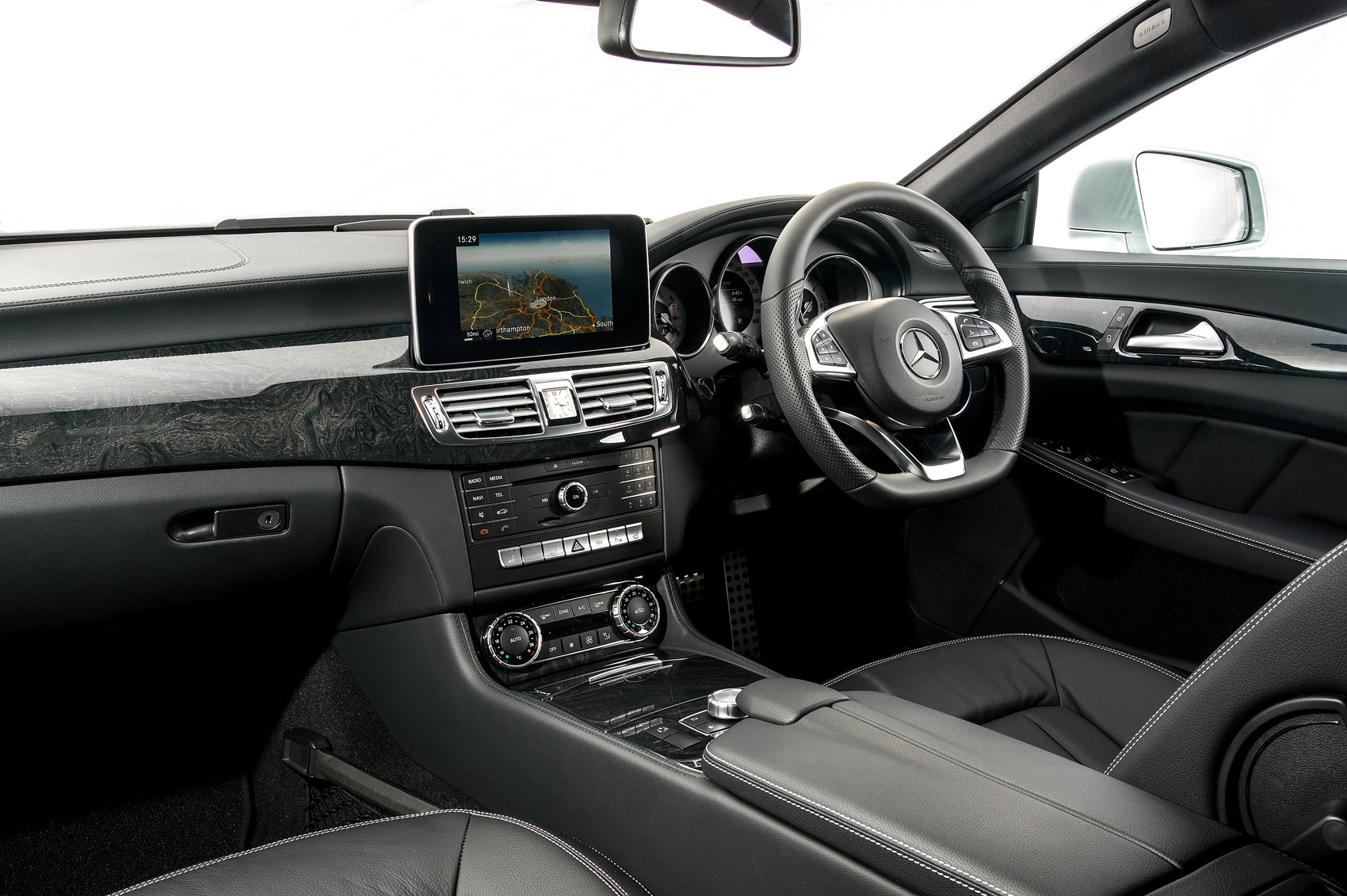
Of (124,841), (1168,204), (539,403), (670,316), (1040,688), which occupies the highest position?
(1168,204)

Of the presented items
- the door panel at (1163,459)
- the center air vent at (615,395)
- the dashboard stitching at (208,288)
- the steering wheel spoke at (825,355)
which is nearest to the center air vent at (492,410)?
the center air vent at (615,395)

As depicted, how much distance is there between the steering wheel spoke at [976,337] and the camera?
6.00 feet

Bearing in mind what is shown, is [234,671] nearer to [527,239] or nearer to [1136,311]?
[527,239]

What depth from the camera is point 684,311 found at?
6.79 ft

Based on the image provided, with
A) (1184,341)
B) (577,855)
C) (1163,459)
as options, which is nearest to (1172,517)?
(1163,459)

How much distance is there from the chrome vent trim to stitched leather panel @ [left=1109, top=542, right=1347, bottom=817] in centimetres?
105

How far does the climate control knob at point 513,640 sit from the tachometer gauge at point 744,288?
0.76 meters

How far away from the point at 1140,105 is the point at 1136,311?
1.50 ft

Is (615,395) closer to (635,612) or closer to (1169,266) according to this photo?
(635,612)

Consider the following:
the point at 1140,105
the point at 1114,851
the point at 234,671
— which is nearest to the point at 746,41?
the point at 1140,105

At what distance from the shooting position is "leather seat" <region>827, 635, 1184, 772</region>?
5.24 ft

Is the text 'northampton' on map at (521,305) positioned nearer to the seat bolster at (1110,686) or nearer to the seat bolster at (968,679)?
the seat bolster at (968,679)

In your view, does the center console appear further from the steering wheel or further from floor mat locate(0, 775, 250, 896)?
floor mat locate(0, 775, 250, 896)

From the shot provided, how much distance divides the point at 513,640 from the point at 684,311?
775 millimetres
